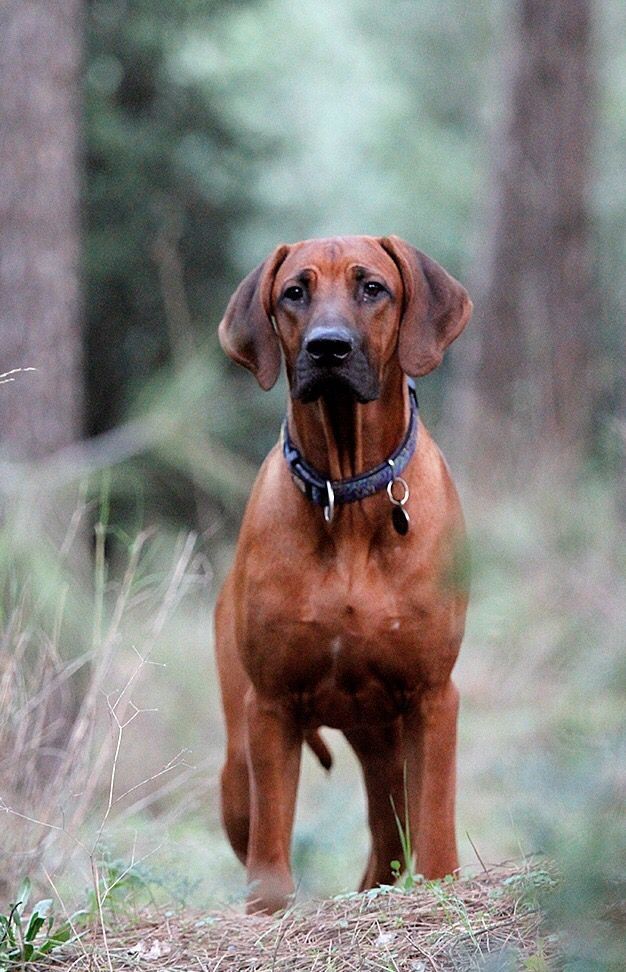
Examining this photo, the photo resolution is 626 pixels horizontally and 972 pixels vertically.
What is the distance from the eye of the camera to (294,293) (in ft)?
14.3

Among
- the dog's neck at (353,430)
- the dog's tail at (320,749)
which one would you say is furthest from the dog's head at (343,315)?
the dog's tail at (320,749)

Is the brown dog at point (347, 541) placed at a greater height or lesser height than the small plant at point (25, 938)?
greater

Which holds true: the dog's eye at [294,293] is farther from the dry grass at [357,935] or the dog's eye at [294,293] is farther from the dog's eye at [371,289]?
the dry grass at [357,935]

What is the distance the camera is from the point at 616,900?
2283 mm

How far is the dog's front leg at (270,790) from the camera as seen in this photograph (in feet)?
14.0

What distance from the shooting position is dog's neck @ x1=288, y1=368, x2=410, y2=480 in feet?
14.0

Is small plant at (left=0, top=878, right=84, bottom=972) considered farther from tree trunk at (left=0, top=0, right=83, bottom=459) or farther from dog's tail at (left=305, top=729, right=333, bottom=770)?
tree trunk at (left=0, top=0, right=83, bottom=459)

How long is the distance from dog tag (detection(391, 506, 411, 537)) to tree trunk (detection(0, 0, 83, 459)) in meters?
3.52

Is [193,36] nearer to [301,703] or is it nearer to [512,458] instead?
[512,458]

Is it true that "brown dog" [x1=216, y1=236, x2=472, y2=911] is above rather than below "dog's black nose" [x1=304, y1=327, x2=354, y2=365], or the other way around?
below

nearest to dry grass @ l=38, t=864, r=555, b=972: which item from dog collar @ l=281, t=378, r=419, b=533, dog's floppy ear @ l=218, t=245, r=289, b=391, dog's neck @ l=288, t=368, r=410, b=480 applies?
dog collar @ l=281, t=378, r=419, b=533

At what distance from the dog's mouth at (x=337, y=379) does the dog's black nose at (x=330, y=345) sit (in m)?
0.02

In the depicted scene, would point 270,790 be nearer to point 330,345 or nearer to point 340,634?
point 340,634

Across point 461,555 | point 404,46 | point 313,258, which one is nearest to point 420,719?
point 313,258
